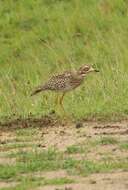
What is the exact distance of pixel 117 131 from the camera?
973cm

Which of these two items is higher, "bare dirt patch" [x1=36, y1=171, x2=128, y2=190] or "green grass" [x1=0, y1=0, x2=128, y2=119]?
"green grass" [x1=0, y1=0, x2=128, y2=119]

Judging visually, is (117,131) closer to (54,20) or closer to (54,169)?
(54,169)

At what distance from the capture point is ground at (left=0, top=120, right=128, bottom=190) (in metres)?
7.63

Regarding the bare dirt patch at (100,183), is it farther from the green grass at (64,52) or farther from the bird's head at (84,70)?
the bird's head at (84,70)

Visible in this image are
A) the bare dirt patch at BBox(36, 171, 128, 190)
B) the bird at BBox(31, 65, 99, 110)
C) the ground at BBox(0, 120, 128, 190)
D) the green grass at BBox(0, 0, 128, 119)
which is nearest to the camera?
the bare dirt patch at BBox(36, 171, 128, 190)

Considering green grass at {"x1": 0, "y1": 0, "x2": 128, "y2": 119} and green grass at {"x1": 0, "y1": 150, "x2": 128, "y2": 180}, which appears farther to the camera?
green grass at {"x1": 0, "y1": 0, "x2": 128, "y2": 119}

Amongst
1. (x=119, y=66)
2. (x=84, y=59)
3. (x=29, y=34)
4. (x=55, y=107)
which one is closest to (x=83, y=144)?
(x=55, y=107)

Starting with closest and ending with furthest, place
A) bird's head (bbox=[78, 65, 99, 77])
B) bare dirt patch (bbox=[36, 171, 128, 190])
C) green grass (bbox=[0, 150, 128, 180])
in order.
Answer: bare dirt patch (bbox=[36, 171, 128, 190]) < green grass (bbox=[0, 150, 128, 180]) < bird's head (bbox=[78, 65, 99, 77])

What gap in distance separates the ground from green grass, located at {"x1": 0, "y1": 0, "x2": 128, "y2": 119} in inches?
37.5

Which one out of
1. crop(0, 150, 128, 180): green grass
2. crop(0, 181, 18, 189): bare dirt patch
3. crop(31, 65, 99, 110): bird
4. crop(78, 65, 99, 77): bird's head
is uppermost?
crop(78, 65, 99, 77): bird's head

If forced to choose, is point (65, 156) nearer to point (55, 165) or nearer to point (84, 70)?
point (55, 165)

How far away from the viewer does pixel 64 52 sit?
1545 centimetres

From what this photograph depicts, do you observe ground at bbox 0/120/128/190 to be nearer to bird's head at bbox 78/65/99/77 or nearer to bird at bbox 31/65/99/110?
bird at bbox 31/65/99/110

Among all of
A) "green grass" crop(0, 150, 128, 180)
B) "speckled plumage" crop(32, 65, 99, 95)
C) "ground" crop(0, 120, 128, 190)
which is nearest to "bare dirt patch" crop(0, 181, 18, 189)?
"ground" crop(0, 120, 128, 190)
